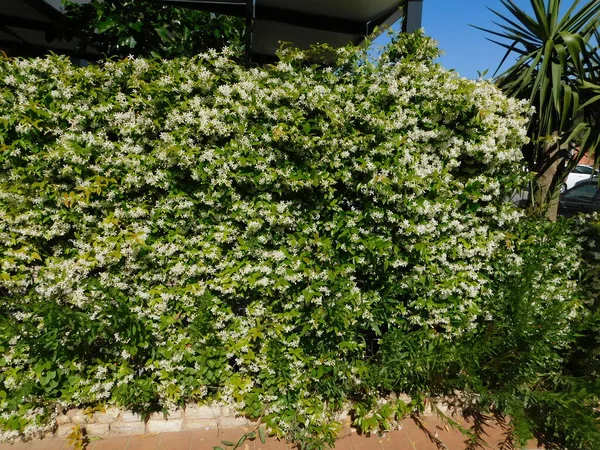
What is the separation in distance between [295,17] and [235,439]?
489cm

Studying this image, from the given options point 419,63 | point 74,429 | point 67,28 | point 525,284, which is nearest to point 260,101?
point 419,63

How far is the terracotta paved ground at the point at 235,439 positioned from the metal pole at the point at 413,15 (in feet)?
11.2

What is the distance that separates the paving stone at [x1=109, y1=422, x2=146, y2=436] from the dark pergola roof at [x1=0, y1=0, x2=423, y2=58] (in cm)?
378

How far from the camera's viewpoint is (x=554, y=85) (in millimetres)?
3162

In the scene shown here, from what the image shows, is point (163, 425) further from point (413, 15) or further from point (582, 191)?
point (582, 191)

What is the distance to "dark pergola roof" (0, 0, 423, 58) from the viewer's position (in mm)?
4141

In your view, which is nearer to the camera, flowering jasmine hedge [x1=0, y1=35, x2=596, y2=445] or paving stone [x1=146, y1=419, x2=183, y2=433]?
flowering jasmine hedge [x1=0, y1=35, x2=596, y2=445]

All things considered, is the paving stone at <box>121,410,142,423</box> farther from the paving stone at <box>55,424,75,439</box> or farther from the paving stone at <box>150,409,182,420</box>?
the paving stone at <box>55,424,75,439</box>

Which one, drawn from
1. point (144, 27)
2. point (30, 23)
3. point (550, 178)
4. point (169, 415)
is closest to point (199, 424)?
point (169, 415)

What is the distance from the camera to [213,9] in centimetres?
433

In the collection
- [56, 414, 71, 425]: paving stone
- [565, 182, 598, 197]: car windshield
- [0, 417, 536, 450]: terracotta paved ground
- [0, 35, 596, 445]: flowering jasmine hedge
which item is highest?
[565, 182, 598, 197]: car windshield

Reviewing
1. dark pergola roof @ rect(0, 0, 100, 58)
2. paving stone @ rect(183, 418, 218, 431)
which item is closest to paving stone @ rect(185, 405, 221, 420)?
paving stone @ rect(183, 418, 218, 431)

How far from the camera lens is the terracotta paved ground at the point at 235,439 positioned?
272cm

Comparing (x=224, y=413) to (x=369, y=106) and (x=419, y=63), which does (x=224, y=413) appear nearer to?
(x=369, y=106)
